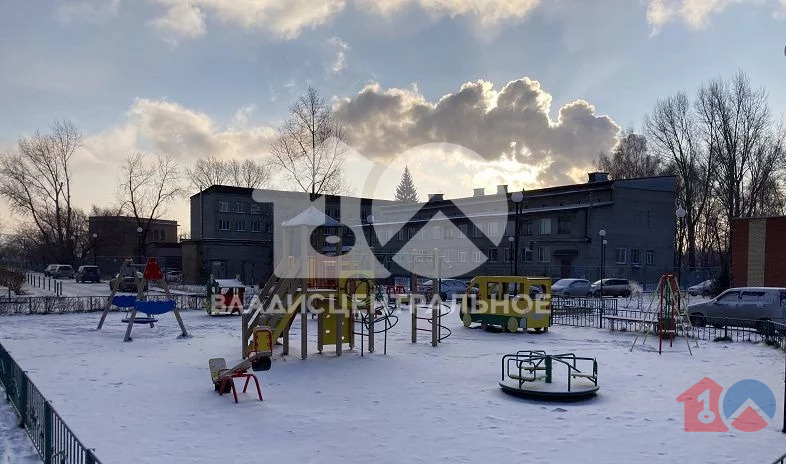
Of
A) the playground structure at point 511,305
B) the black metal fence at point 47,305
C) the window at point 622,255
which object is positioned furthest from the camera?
the window at point 622,255

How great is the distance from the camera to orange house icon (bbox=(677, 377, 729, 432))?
9.55 m

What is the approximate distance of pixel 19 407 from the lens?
9.45 meters

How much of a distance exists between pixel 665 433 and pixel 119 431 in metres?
8.57

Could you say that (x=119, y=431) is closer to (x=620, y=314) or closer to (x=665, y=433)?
(x=665, y=433)

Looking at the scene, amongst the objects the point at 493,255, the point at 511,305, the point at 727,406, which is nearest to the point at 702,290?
the point at 493,255

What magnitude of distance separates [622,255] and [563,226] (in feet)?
18.7

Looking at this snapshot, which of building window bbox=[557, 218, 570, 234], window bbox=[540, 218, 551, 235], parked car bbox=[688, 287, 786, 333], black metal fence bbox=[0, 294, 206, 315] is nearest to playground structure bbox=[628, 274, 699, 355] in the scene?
parked car bbox=[688, 287, 786, 333]

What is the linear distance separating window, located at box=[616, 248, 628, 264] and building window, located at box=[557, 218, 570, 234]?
4784 mm

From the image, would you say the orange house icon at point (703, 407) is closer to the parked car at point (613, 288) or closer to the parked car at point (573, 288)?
the parked car at point (573, 288)

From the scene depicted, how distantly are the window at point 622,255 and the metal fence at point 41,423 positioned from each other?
157ft

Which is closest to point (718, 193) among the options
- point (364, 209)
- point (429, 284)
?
point (429, 284)

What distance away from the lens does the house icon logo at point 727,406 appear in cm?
965

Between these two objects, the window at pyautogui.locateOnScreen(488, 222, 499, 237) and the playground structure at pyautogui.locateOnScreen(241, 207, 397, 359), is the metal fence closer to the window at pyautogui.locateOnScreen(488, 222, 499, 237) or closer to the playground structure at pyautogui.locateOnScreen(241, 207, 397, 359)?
the playground structure at pyautogui.locateOnScreen(241, 207, 397, 359)

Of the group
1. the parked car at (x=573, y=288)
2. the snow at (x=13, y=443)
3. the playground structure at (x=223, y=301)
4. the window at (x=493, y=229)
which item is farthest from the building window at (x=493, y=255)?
the snow at (x=13, y=443)
